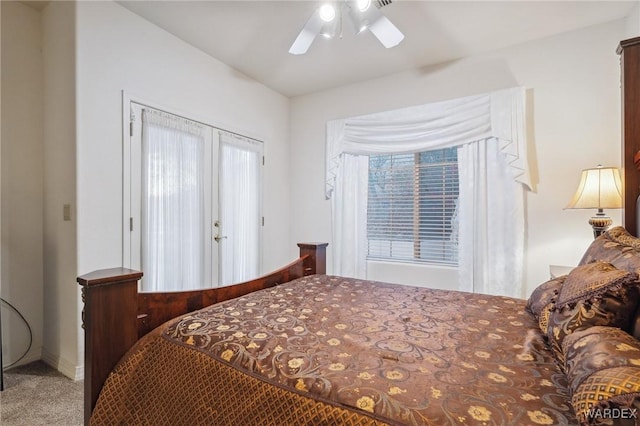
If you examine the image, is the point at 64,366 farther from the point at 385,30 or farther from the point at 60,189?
the point at 385,30

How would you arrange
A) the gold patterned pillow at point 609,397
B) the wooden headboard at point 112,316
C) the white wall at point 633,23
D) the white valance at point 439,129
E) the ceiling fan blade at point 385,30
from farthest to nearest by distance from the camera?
the white valance at point 439,129 < the white wall at point 633,23 < the ceiling fan blade at point 385,30 < the wooden headboard at point 112,316 < the gold patterned pillow at point 609,397

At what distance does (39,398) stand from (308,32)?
292 cm

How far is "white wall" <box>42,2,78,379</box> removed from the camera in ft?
7.19

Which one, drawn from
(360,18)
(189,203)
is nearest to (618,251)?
(360,18)

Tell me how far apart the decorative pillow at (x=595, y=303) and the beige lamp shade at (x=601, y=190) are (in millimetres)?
1334

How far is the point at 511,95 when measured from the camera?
284 cm

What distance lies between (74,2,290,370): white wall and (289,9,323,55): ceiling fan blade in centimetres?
116

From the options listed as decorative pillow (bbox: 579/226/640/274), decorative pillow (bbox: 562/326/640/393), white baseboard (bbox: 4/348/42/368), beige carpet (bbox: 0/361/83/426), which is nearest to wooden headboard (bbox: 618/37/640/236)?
decorative pillow (bbox: 579/226/640/274)

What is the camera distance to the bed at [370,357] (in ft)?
2.43

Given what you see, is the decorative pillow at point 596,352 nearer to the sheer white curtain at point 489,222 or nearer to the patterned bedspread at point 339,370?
the patterned bedspread at point 339,370

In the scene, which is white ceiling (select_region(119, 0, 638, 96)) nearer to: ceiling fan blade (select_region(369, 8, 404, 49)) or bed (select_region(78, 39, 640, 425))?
ceiling fan blade (select_region(369, 8, 404, 49))

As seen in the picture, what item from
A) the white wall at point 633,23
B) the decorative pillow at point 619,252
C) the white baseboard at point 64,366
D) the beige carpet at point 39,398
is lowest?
the beige carpet at point 39,398

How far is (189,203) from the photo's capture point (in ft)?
9.46

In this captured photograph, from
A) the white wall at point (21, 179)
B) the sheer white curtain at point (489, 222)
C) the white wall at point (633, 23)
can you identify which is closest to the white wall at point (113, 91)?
the white wall at point (21, 179)
